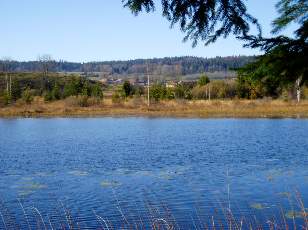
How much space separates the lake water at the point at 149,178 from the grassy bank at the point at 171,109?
22921 mm

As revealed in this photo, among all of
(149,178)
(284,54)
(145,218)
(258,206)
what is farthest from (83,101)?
(284,54)

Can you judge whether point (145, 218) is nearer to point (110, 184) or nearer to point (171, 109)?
point (110, 184)

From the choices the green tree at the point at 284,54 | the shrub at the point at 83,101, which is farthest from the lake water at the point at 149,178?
the shrub at the point at 83,101

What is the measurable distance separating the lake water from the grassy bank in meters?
22.9

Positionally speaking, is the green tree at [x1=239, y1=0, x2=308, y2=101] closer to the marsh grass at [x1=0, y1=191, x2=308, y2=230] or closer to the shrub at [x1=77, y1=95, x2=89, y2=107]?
the marsh grass at [x1=0, y1=191, x2=308, y2=230]

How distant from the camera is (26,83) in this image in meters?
110

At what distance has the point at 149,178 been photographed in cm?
1723

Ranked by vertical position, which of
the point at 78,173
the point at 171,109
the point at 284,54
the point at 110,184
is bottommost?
the point at 171,109

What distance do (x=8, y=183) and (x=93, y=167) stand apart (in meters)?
4.39

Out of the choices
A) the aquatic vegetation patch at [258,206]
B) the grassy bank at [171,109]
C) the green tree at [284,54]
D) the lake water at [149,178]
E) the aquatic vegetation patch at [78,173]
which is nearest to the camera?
the green tree at [284,54]

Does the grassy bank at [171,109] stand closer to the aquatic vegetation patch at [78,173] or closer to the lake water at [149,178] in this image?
the lake water at [149,178]

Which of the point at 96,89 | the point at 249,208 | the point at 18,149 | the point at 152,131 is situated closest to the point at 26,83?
the point at 96,89

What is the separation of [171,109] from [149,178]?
42092 mm

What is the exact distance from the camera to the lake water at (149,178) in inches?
485
